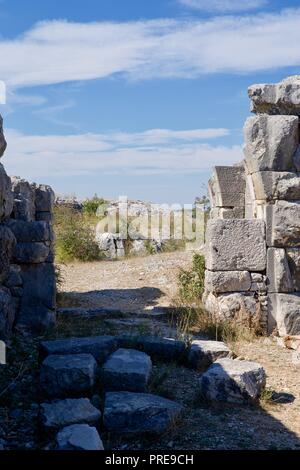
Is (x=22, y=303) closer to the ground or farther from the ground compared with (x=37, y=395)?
farther from the ground

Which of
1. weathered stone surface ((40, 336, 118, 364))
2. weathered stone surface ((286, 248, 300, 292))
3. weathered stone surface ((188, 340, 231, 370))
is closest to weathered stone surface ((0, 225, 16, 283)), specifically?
weathered stone surface ((40, 336, 118, 364))

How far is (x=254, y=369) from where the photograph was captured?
5.28 m

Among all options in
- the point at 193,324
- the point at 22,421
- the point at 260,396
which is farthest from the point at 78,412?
the point at 193,324

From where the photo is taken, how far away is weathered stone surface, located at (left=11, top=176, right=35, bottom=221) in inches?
305

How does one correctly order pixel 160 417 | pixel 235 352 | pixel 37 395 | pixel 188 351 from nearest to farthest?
1. pixel 160 417
2. pixel 37 395
3. pixel 188 351
4. pixel 235 352

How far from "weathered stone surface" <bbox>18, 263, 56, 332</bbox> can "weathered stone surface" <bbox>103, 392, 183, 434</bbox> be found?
2.95 meters

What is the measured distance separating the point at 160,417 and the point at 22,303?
11.3 ft

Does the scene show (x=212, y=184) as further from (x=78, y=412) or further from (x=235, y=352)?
(x=78, y=412)

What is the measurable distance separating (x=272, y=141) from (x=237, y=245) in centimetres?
156

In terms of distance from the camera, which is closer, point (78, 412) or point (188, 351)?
point (78, 412)

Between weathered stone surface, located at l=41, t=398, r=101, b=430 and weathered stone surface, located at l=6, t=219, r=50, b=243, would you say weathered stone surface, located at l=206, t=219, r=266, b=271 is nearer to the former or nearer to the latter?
weathered stone surface, located at l=6, t=219, r=50, b=243

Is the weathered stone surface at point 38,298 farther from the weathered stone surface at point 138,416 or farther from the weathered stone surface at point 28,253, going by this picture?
the weathered stone surface at point 138,416

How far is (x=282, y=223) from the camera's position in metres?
7.88

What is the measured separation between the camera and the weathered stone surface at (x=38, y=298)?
23.4 feet
